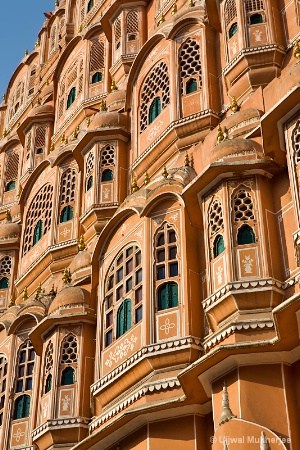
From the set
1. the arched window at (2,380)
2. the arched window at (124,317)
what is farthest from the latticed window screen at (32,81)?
the arched window at (124,317)

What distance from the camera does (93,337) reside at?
677 inches

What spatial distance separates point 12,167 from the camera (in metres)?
29.7

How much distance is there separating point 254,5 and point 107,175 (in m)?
5.45

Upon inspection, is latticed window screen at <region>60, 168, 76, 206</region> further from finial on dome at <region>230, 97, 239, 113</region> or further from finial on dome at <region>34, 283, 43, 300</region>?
finial on dome at <region>230, 97, 239, 113</region>

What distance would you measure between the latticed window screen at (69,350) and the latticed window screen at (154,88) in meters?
5.42

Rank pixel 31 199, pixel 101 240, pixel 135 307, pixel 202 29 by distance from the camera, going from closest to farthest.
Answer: pixel 135 307
pixel 101 240
pixel 202 29
pixel 31 199

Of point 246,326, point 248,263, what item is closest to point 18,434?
point 246,326

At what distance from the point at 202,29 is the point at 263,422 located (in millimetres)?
10475

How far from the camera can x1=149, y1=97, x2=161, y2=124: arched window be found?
63.4 ft

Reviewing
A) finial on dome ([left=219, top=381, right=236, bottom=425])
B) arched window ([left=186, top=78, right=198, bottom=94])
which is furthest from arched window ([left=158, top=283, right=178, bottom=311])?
arched window ([left=186, top=78, right=198, bottom=94])

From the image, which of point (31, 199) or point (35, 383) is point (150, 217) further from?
point (31, 199)

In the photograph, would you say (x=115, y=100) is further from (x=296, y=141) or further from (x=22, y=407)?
(x=296, y=141)

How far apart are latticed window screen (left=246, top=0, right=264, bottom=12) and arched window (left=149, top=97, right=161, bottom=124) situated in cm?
295

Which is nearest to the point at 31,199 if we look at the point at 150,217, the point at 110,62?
the point at 110,62
